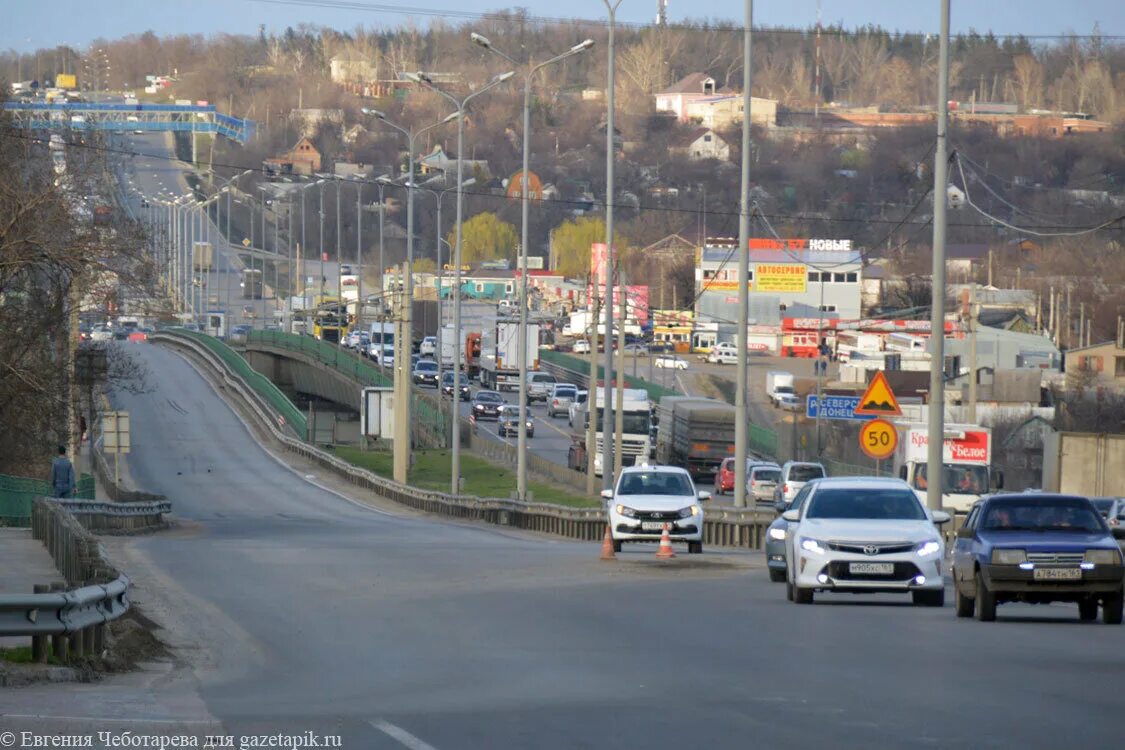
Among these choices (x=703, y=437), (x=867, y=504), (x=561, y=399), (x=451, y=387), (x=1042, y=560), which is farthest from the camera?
(x=451, y=387)

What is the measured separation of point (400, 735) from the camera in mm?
10016

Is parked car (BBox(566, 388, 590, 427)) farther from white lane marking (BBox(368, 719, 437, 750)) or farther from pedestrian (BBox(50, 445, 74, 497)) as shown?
white lane marking (BBox(368, 719, 437, 750))

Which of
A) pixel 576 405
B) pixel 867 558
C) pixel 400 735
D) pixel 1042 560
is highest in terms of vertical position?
pixel 400 735

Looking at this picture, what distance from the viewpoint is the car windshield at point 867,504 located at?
20688mm

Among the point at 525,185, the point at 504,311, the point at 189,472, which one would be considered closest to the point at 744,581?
the point at 525,185

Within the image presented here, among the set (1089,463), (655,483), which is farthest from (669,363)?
(655,483)

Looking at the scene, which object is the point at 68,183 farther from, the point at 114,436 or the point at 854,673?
the point at 854,673

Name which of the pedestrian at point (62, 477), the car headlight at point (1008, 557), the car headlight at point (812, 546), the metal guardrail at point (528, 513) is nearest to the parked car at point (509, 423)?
the metal guardrail at point (528, 513)

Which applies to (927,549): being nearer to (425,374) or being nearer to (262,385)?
(262,385)

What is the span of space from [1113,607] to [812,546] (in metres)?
3.43

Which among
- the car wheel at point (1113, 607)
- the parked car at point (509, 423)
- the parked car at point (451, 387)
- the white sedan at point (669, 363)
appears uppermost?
the car wheel at point (1113, 607)

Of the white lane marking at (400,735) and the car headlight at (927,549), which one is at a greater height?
the white lane marking at (400,735)

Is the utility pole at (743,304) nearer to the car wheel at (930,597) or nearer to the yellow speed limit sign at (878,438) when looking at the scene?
the yellow speed limit sign at (878,438)

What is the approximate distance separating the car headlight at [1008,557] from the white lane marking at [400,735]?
8.98 metres
